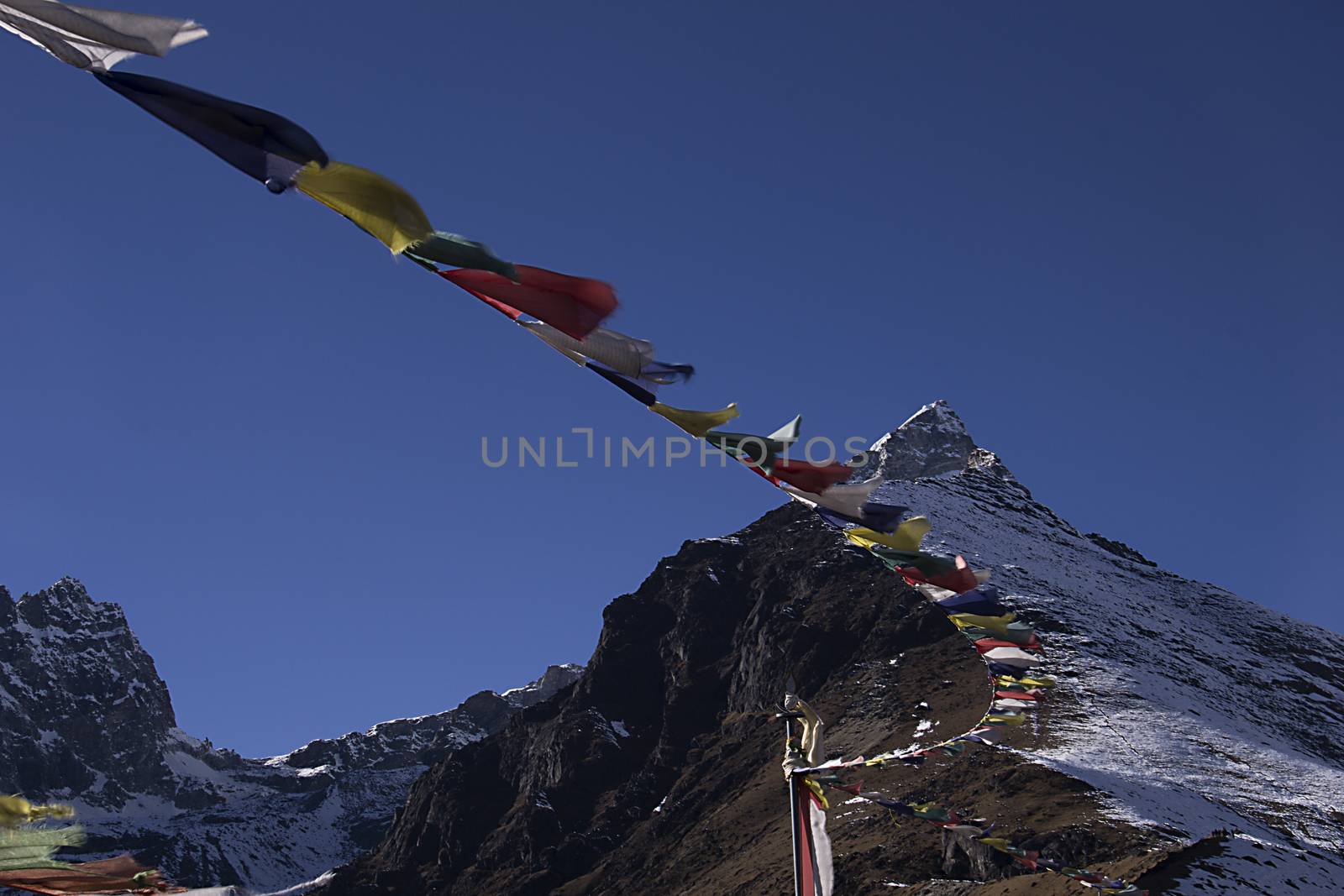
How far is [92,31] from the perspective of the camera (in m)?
4.41

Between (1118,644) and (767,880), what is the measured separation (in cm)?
3604

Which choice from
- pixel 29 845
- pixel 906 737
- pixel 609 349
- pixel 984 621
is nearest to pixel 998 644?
pixel 984 621

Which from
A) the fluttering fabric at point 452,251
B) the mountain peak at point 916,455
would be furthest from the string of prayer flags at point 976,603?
the mountain peak at point 916,455

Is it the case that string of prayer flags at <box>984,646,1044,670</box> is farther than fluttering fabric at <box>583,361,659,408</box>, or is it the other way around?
string of prayer flags at <box>984,646,1044,670</box>

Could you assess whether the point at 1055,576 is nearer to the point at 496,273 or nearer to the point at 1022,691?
the point at 1022,691

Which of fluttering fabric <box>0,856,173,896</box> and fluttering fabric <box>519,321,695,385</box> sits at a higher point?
fluttering fabric <box>519,321,695,385</box>

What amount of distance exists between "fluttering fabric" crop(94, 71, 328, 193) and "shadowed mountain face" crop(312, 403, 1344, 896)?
41.3m

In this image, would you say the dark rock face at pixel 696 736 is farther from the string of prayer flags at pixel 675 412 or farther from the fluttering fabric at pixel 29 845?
the fluttering fabric at pixel 29 845

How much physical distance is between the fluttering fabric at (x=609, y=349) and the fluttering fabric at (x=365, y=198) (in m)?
0.91

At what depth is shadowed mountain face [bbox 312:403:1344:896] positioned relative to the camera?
57594 millimetres

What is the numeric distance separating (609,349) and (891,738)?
7609cm

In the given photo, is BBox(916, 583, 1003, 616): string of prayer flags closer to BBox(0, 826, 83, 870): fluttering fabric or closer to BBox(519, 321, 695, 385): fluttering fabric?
BBox(519, 321, 695, 385): fluttering fabric

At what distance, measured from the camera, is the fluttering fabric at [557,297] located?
4922mm

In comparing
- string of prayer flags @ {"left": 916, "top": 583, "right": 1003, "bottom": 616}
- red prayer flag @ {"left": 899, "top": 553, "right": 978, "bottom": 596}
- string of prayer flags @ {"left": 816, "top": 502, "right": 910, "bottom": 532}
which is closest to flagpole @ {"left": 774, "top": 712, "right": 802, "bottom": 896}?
string of prayer flags @ {"left": 916, "top": 583, "right": 1003, "bottom": 616}
